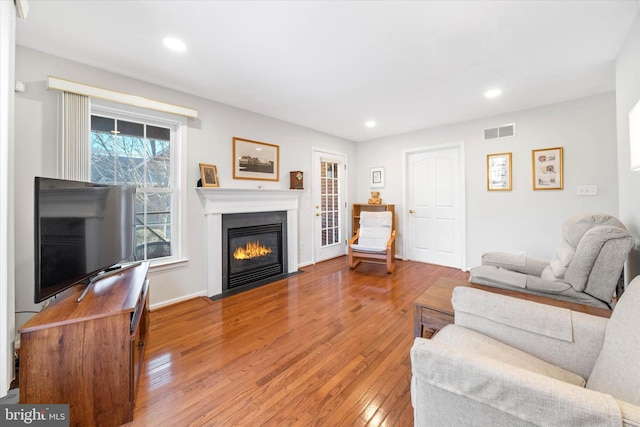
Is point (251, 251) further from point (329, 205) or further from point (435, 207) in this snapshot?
point (435, 207)

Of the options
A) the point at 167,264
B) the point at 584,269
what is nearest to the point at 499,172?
the point at 584,269

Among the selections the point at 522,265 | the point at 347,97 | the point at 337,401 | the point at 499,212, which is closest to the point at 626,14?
the point at 522,265

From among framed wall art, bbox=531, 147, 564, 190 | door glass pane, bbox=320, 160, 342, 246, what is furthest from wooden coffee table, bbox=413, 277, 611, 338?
door glass pane, bbox=320, 160, 342, 246

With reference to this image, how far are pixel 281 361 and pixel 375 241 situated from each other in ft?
9.13

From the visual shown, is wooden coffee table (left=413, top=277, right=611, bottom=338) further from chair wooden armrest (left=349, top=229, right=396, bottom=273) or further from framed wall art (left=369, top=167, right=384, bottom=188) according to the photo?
framed wall art (left=369, top=167, right=384, bottom=188)

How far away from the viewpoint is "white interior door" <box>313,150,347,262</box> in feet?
15.0

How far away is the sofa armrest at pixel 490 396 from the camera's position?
0.65m

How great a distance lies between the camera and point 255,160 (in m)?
3.57

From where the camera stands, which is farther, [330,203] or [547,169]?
[330,203]

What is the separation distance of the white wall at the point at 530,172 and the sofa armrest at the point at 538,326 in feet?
9.34

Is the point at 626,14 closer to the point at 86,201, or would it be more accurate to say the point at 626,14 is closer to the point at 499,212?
the point at 499,212

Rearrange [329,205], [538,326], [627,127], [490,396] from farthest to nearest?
[329,205]
[627,127]
[538,326]
[490,396]

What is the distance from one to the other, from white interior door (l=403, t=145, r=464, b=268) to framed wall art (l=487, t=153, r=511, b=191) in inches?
15.1

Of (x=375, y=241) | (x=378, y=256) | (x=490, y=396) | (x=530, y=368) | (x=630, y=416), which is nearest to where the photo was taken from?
(x=630, y=416)
